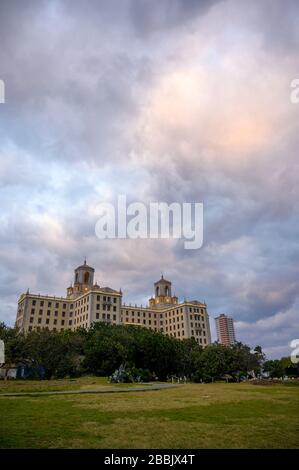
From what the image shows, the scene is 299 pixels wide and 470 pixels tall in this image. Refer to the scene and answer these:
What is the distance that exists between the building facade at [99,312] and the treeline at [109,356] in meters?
43.0

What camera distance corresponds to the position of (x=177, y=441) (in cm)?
943

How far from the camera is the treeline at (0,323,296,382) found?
178 feet

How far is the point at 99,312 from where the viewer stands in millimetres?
108625

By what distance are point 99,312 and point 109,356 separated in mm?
51747

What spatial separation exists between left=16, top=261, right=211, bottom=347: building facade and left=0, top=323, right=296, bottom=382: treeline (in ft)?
141

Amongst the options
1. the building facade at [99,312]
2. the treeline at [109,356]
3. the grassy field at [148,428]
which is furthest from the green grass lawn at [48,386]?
the building facade at [99,312]

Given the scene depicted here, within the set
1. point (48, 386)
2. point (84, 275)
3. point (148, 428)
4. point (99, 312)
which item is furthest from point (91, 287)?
point (148, 428)

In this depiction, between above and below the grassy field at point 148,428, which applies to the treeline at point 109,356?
above

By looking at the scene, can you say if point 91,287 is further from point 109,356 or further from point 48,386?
point 48,386

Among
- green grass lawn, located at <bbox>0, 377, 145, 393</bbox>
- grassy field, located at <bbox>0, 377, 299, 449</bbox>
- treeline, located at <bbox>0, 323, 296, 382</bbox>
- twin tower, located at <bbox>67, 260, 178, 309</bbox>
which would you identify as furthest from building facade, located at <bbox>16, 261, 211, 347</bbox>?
grassy field, located at <bbox>0, 377, 299, 449</bbox>

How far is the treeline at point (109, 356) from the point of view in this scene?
178 feet

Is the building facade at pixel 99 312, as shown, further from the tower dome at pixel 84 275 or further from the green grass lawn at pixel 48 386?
the green grass lawn at pixel 48 386
